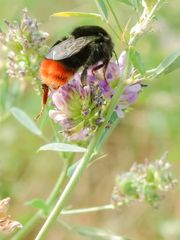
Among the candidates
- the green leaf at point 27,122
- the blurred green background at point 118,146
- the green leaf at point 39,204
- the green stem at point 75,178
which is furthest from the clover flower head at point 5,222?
the blurred green background at point 118,146

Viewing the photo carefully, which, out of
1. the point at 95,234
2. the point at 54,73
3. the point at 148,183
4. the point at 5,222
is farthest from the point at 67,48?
the point at 95,234

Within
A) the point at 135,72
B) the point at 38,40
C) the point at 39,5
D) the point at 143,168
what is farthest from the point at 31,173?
the point at 135,72

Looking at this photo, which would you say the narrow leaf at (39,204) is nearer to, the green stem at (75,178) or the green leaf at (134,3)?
→ the green stem at (75,178)

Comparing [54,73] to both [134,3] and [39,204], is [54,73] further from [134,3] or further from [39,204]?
[39,204]

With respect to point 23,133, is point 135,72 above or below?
above

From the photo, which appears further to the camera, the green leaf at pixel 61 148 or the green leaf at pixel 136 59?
the green leaf at pixel 61 148

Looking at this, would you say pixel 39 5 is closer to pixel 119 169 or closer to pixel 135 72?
pixel 119 169
